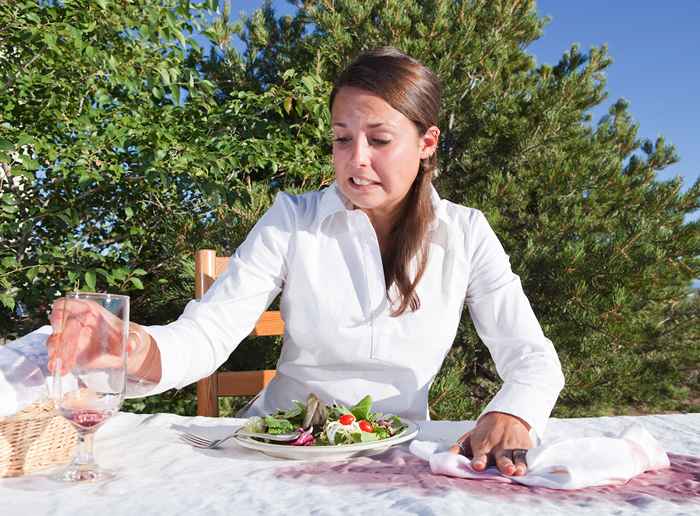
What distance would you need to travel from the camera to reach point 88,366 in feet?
2.98

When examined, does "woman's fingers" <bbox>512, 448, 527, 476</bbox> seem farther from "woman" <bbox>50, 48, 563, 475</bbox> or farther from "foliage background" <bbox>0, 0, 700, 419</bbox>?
"foliage background" <bbox>0, 0, 700, 419</bbox>

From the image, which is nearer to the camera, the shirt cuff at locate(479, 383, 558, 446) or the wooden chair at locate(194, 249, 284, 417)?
the shirt cuff at locate(479, 383, 558, 446)

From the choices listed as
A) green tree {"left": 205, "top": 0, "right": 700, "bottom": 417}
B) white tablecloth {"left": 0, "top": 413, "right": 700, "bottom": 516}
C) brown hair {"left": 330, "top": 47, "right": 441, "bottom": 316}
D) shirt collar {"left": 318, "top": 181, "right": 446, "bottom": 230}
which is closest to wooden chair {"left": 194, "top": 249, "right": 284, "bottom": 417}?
shirt collar {"left": 318, "top": 181, "right": 446, "bottom": 230}

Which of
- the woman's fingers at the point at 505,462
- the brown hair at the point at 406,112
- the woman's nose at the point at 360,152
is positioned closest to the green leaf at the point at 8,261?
the brown hair at the point at 406,112

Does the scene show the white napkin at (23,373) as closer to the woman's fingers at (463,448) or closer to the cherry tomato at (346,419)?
the cherry tomato at (346,419)

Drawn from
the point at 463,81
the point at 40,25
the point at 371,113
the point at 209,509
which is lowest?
the point at 209,509

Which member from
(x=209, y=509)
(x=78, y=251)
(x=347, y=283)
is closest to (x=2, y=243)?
(x=78, y=251)

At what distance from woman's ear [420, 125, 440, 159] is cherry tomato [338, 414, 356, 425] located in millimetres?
767

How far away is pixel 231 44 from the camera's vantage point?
4055 mm

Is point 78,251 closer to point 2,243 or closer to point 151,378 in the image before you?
point 2,243

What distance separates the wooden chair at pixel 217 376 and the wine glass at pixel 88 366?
965 mm

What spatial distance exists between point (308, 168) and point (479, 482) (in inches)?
105

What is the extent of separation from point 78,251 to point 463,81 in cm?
219

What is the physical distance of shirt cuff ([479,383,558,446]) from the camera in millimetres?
1184
